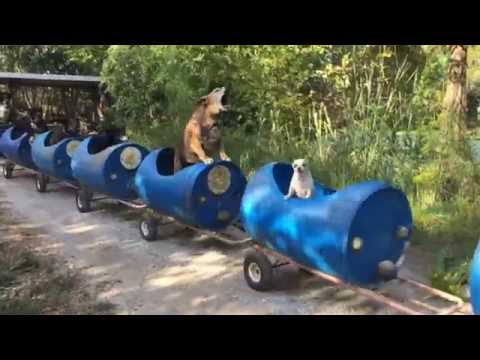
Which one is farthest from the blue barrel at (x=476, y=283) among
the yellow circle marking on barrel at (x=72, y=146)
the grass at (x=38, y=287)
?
the yellow circle marking on barrel at (x=72, y=146)

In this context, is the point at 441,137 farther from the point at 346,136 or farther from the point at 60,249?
the point at 60,249

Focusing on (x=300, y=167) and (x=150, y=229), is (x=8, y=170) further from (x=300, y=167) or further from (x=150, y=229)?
(x=300, y=167)

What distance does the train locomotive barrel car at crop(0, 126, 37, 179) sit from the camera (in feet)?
34.0

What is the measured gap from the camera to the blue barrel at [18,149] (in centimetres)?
1036

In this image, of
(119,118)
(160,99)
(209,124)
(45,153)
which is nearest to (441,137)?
(209,124)

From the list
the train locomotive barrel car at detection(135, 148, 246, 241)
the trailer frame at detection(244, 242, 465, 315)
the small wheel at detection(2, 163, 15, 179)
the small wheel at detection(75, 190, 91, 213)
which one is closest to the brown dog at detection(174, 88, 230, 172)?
the train locomotive barrel car at detection(135, 148, 246, 241)

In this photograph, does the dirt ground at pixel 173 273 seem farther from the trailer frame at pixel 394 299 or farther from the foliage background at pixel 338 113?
the foliage background at pixel 338 113

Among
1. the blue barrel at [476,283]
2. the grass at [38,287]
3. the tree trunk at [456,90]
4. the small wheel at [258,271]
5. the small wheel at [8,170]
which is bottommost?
the grass at [38,287]

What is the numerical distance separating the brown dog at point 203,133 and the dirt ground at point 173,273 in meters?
1.00

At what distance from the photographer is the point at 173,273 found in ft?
17.0

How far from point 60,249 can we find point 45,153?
11.3ft

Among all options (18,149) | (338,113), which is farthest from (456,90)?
(18,149)

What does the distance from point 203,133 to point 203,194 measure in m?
0.93

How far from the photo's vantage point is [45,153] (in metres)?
8.96
